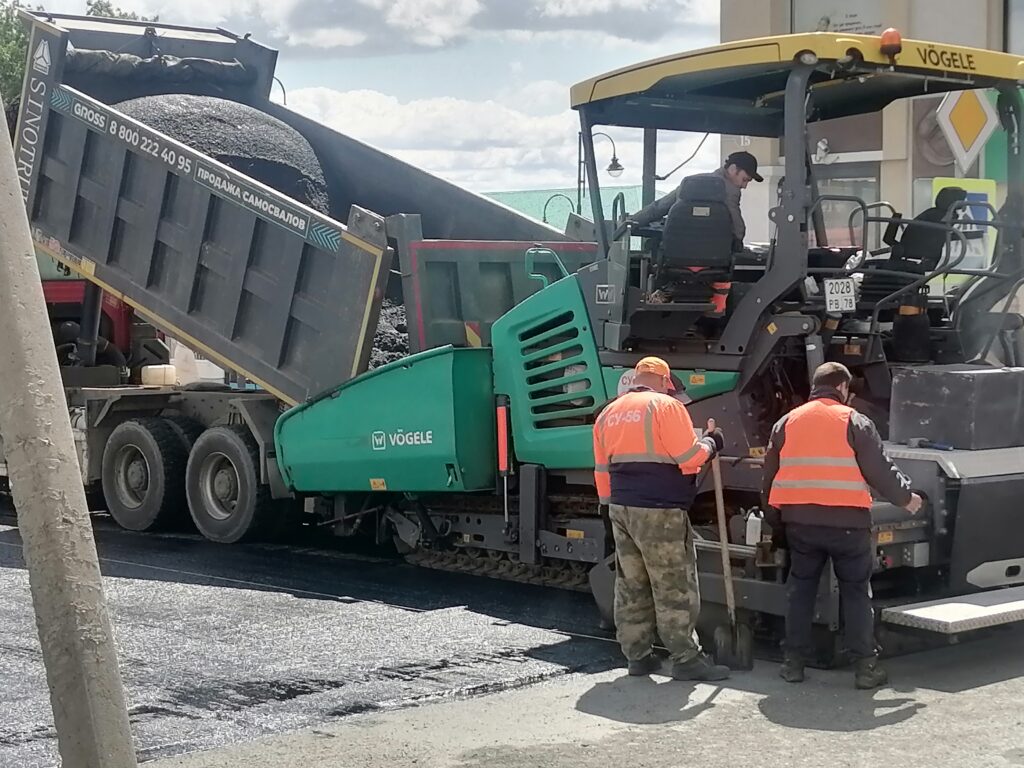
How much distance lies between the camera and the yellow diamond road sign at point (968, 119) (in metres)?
7.80

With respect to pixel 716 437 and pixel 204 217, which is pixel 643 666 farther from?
pixel 204 217

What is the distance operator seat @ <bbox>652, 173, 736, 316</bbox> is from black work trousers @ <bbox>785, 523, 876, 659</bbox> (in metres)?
1.40

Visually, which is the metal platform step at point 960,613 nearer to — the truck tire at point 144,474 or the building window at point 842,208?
the building window at point 842,208

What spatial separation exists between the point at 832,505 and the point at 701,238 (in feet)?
5.10

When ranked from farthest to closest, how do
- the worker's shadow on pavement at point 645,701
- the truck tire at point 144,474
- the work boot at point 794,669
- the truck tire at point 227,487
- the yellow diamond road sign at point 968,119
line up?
the truck tire at point 144,474 → the truck tire at point 227,487 → the yellow diamond road sign at point 968,119 → the work boot at point 794,669 → the worker's shadow on pavement at point 645,701

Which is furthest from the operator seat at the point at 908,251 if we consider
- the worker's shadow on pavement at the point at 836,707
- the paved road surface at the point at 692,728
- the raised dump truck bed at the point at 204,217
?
the raised dump truck bed at the point at 204,217

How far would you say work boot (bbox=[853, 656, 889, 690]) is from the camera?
20.5 ft

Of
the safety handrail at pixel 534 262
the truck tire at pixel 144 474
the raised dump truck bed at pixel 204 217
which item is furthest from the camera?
the truck tire at pixel 144 474

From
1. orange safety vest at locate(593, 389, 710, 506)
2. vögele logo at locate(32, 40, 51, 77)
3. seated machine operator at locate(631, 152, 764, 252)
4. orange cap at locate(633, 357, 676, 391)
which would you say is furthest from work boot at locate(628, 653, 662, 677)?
vögele logo at locate(32, 40, 51, 77)

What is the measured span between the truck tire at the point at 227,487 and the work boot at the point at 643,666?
411 cm

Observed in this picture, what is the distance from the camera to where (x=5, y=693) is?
6316 mm

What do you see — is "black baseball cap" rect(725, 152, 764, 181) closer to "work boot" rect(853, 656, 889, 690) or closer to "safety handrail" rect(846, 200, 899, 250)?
"safety handrail" rect(846, 200, 899, 250)

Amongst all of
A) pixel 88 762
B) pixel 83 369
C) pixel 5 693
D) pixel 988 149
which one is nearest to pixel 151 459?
pixel 83 369

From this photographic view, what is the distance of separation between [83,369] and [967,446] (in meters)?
7.34
